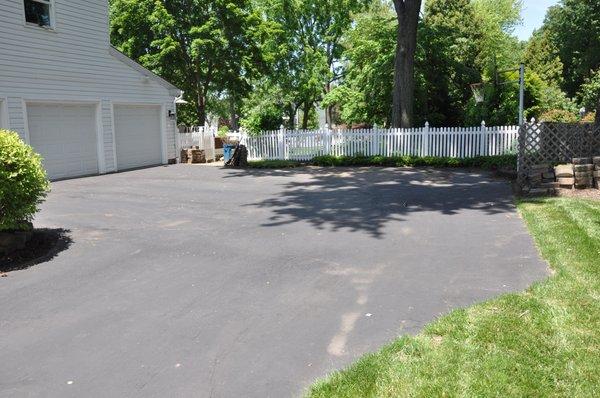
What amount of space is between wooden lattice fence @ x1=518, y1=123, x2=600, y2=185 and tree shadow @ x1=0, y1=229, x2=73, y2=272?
29.7ft

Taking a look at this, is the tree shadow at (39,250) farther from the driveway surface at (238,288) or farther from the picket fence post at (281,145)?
the picket fence post at (281,145)

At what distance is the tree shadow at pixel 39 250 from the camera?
6082mm

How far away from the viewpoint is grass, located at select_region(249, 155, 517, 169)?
1534cm

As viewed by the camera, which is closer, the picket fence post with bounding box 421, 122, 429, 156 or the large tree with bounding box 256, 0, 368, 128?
the picket fence post with bounding box 421, 122, 429, 156

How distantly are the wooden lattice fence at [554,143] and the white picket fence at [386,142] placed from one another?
4206 mm

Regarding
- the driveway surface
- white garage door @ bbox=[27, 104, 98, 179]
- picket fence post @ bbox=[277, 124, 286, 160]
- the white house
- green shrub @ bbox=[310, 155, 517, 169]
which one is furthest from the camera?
picket fence post @ bbox=[277, 124, 286, 160]

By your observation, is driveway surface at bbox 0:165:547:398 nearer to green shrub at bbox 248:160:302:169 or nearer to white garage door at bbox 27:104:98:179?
white garage door at bbox 27:104:98:179

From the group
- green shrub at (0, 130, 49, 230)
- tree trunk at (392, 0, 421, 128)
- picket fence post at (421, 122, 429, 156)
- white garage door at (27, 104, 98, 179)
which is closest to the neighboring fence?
white garage door at (27, 104, 98, 179)

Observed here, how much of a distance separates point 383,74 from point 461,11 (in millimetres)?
17423

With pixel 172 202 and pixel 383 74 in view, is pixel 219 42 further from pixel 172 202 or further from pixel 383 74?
pixel 172 202

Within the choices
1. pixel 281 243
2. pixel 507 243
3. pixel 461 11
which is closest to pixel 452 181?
pixel 507 243

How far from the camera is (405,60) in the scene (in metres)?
17.9

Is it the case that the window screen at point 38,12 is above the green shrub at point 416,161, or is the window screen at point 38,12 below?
above

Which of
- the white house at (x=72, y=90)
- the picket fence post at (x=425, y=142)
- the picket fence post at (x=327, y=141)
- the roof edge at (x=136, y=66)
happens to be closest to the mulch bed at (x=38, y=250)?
the white house at (x=72, y=90)
